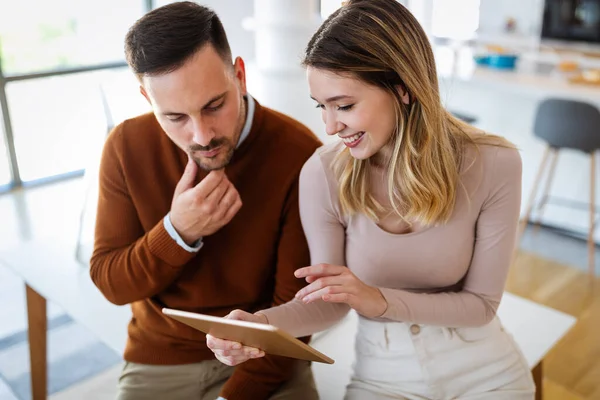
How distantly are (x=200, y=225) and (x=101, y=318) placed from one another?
56 cm

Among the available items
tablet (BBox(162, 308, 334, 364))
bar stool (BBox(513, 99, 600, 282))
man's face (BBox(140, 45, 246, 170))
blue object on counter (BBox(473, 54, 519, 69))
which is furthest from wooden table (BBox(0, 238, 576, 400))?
blue object on counter (BBox(473, 54, 519, 69))

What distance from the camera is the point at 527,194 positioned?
3.33 metres

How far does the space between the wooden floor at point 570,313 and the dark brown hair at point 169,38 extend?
1.71 meters

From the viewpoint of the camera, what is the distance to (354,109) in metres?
1.03

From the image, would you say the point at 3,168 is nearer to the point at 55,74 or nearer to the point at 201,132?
the point at 55,74

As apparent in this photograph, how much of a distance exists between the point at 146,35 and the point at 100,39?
12.4 ft

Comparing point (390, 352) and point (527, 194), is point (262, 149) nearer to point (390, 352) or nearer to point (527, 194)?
point (390, 352)

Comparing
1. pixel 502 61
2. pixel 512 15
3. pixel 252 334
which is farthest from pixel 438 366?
pixel 512 15

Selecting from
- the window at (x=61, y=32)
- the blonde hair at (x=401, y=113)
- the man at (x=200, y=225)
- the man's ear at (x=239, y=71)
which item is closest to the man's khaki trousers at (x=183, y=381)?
the man at (x=200, y=225)

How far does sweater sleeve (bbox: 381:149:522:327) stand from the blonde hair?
0.22ft

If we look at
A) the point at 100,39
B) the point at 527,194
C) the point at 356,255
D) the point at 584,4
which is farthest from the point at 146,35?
the point at 584,4

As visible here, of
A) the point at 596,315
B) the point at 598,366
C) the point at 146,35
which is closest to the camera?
the point at 146,35

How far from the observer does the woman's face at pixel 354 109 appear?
1.01 m

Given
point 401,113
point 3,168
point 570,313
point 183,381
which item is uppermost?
point 401,113
